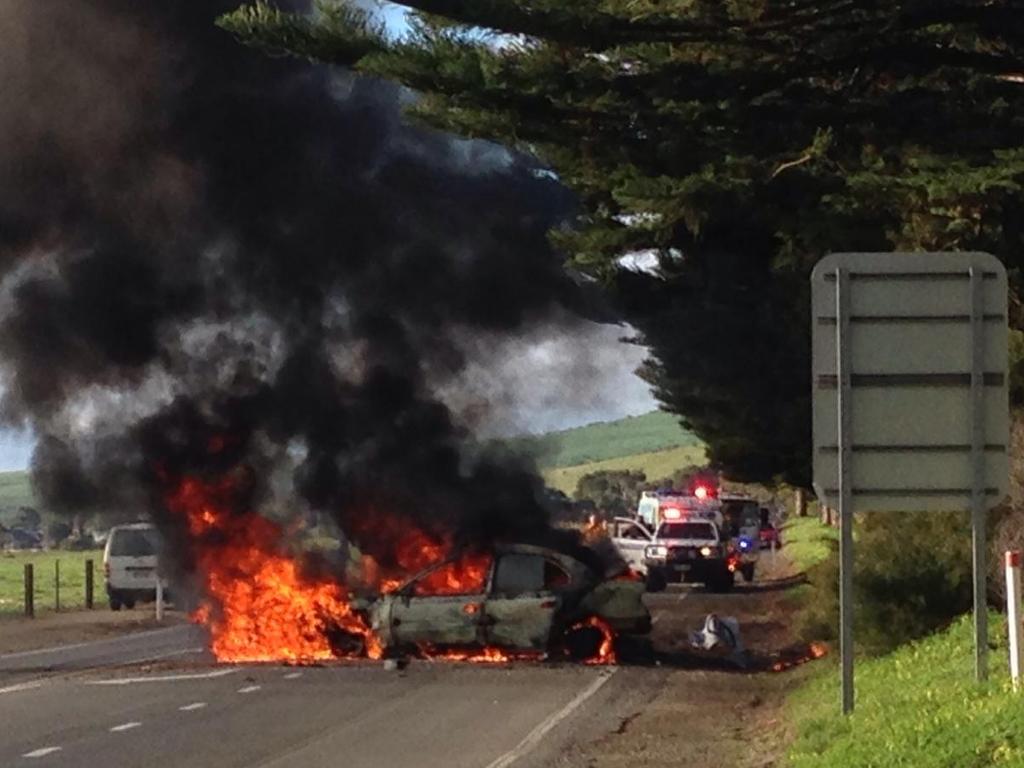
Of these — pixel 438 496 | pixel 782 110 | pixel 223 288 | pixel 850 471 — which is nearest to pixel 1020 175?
A: pixel 782 110

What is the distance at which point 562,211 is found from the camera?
28.2 metres

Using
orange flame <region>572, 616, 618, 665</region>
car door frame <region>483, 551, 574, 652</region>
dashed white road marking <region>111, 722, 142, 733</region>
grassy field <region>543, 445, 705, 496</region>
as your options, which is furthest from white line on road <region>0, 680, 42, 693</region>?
grassy field <region>543, 445, 705, 496</region>

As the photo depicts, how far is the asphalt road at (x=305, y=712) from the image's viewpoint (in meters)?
14.3

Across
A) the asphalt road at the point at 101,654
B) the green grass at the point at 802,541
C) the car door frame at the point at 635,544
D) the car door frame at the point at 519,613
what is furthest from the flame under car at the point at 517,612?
the green grass at the point at 802,541

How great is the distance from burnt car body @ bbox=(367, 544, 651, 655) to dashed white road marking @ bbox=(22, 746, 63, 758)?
24.1 ft

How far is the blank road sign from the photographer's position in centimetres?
1192

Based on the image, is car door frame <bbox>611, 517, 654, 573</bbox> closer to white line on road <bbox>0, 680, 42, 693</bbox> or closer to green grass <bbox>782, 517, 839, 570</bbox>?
green grass <bbox>782, 517, 839, 570</bbox>

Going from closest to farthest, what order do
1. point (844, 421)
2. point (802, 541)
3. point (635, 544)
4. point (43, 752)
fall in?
point (844, 421) → point (43, 752) → point (635, 544) → point (802, 541)

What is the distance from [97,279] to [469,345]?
201 inches

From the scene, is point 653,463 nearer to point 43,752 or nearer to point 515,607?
point 515,607

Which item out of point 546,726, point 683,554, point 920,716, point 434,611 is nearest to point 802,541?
point 683,554

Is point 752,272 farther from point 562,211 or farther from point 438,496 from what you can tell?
point 438,496

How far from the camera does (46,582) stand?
→ 188 ft

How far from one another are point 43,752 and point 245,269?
12.1 meters
